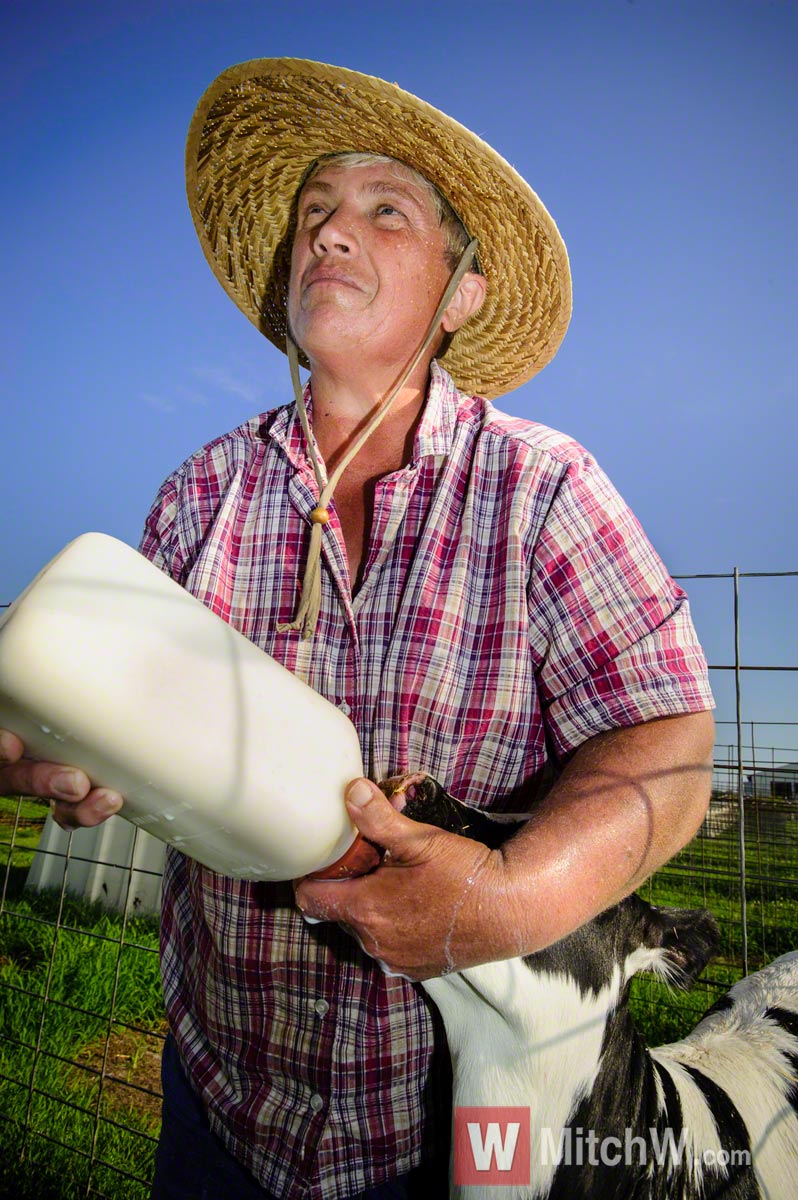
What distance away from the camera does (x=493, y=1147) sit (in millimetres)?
1178

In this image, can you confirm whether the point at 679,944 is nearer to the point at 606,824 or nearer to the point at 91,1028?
the point at 606,824

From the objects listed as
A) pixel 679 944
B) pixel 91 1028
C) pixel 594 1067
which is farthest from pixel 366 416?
pixel 91 1028

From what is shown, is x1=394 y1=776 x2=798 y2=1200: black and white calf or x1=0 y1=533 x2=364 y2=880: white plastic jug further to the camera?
x1=394 y1=776 x2=798 y2=1200: black and white calf

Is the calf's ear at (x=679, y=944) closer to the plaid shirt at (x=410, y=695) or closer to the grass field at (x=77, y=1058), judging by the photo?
the plaid shirt at (x=410, y=695)

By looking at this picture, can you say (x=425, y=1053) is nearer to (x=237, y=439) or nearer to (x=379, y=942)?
(x=379, y=942)

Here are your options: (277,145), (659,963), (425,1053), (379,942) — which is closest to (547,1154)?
(425,1053)

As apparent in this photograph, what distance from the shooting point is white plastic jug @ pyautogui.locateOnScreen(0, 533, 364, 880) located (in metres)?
0.93

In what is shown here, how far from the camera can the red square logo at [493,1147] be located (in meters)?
1.17

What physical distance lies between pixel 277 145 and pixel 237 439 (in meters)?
0.82

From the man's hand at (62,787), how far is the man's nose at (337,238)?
3.98 ft

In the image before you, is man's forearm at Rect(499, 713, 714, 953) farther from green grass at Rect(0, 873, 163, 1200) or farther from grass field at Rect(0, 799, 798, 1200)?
green grass at Rect(0, 873, 163, 1200)

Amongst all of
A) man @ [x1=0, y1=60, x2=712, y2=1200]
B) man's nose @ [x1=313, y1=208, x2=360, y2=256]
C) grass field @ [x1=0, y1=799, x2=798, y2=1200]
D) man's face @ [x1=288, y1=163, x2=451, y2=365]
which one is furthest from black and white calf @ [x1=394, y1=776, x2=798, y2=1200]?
man's nose @ [x1=313, y1=208, x2=360, y2=256]

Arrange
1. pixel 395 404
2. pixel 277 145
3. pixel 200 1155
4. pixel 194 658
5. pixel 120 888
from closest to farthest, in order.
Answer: pixel 194 658 < pixel 200 1155 < pixel 395 404 < pixel 277 145 < pixel 120 888

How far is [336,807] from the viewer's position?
103cm
